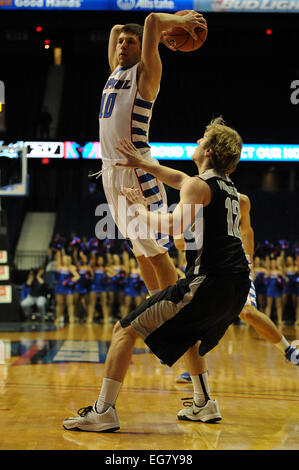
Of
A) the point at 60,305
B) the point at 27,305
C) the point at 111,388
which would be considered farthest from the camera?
the point at 60,305

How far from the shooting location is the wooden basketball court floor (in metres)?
3.27

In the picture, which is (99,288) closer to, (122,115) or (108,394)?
(122,115)

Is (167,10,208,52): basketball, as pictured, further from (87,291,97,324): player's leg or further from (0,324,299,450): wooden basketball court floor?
(87,291,97,324): player's leg

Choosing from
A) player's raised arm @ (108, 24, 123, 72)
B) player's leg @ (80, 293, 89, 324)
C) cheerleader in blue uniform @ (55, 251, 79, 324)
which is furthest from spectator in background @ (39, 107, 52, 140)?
player's raised arm @ (108, 24, 123, 72)

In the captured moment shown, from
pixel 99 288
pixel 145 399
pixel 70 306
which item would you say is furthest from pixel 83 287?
pixel 145 399

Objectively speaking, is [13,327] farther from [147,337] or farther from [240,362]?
[147,337]

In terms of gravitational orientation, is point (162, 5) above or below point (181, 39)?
above

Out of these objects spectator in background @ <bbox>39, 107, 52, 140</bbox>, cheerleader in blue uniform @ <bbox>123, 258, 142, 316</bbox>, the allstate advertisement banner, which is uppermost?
the allstate advertisement banner

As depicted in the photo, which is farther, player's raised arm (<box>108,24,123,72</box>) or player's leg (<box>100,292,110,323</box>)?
player's leg (<box>100,292,110,323</box>)

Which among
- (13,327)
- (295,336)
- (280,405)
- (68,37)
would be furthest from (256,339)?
(68,37)

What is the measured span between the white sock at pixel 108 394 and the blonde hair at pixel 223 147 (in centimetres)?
137

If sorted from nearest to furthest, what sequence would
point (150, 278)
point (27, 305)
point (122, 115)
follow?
point (122, 115) → point (150, 278) → point (27, 305)

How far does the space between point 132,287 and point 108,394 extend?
10290mm

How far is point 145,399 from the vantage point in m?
4.62
